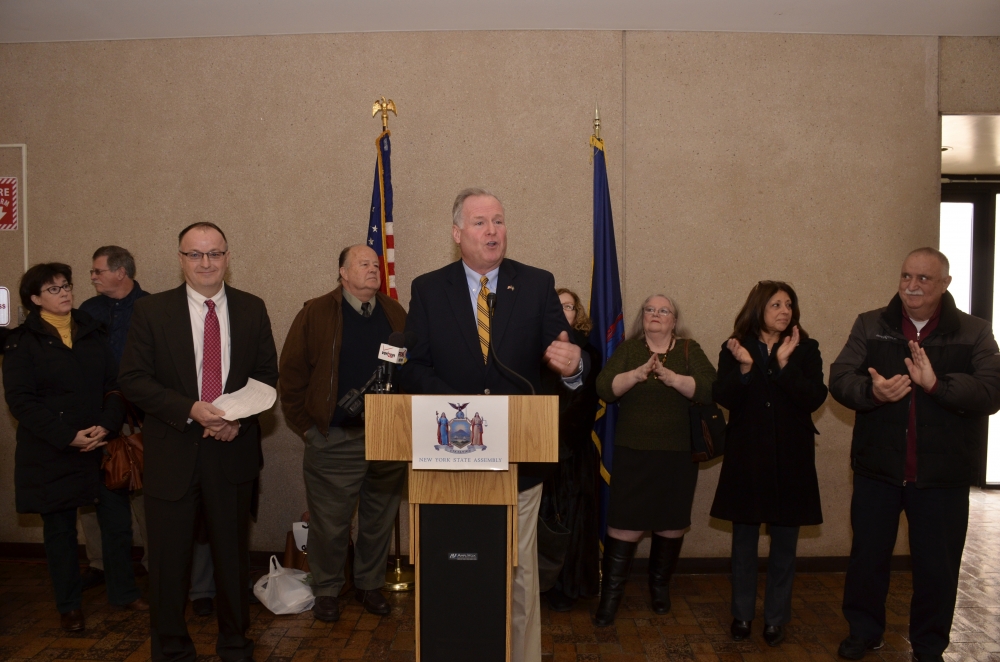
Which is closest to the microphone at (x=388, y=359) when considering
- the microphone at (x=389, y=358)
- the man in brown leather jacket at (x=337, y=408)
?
the microphone at (x=389, y=358)

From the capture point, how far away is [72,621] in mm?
3719

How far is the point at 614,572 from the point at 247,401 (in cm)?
205

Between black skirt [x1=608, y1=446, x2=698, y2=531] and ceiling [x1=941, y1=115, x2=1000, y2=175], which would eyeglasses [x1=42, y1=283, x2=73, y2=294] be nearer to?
black skirt [x1=608, y1=446, x2=698, y2=531]

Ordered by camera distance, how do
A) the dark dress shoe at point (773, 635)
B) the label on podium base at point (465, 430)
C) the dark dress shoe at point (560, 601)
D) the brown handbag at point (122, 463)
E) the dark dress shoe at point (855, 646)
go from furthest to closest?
the dark dress shoe at point (560, 601) → the brown handbag at point (122, 463) → the dark dress shoe at point (773, 635) → the dark dress shoe at point (855, 646) → the label on podium base at point (465, 430)

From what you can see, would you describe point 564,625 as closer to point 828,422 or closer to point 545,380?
point 545,380

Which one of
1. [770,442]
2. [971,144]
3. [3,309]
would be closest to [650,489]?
[770,442]

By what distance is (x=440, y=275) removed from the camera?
8.63 ft

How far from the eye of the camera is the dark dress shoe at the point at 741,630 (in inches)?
144

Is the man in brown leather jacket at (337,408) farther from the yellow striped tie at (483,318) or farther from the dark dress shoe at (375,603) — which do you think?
the yellow striped tie at (483,318)

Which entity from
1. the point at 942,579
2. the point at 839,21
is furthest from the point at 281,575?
the point at 839,21

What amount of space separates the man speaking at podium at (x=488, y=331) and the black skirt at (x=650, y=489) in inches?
52.6

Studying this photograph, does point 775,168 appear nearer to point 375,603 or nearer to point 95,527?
point 375,603

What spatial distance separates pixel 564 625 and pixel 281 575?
1.54 meters

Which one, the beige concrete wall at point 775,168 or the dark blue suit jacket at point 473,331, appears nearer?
the dark blue suit jacket at point 473,331
